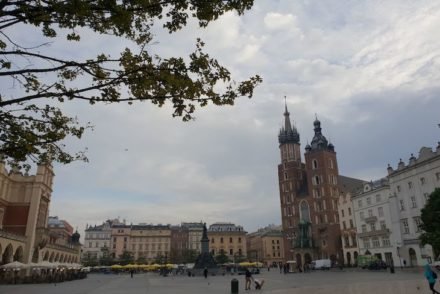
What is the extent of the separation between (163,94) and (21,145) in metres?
3.60

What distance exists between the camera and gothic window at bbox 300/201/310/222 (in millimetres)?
94375

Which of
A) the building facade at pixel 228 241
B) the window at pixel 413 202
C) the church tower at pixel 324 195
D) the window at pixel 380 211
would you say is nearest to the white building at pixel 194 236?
the building facade at pixel 228 241

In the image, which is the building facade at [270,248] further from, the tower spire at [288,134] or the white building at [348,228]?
the white building at [348,228]

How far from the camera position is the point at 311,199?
93562 mm

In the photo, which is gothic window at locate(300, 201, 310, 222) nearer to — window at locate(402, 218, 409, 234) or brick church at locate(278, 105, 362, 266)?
brick church at locate(278, 105, 362, 266)

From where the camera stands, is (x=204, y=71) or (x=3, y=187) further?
(x=3, y=187)

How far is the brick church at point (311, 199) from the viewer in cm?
8731

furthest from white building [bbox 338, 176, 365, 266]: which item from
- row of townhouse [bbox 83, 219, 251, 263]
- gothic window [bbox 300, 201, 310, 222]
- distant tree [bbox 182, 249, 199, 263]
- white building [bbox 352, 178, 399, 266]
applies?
row of townhouse [bbox 83, 219, 251, 263]

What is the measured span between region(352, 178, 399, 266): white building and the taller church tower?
16959mm

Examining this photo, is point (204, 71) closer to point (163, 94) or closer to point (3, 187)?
point (163, 94)

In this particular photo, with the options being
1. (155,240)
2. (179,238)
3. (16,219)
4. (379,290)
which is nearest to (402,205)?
(379,290)

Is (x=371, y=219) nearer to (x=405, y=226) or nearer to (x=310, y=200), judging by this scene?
(x=405, y=226)

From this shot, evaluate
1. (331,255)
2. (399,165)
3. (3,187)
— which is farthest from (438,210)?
(3,187)

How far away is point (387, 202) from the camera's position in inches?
2356
